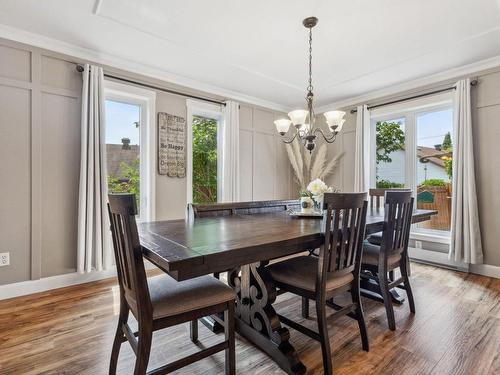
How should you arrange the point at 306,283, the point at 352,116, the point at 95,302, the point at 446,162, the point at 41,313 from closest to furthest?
the point at 306,283 < the point at 41,313 < the point at 95,302 < the point at 446,162 < the point at 352,116

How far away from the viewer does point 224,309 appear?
1.47 m

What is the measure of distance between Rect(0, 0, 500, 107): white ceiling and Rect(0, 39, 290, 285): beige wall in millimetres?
353

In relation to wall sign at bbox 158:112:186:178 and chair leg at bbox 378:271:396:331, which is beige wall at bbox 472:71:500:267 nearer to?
chair leg at bbox 378:271:396:331

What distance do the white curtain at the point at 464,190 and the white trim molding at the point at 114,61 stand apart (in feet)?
9.04

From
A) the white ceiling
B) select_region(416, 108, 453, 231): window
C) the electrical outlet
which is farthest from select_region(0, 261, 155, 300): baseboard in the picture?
select_region(416, 108, 453, 231): window

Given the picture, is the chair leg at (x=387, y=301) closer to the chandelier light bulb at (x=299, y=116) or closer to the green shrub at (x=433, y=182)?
the chandelier light bulb at (x=299, y=116)

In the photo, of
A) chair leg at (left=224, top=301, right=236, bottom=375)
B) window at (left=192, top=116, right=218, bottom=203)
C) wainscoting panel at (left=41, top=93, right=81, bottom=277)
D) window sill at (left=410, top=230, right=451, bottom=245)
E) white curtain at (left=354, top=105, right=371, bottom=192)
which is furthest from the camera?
white curtain at (left=354, top=105, right=371, bottom=192)

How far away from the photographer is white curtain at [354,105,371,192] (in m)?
4.12

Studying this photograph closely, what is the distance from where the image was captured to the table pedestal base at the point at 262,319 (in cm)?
163

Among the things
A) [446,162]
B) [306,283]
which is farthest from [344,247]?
[446,162]

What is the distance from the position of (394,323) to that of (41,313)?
283 centimetres

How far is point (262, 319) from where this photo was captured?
5.93ft

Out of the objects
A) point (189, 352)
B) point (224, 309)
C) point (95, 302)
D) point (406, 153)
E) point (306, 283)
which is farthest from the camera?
point (406, 153)

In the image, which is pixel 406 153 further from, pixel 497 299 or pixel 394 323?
pixel 394 323
